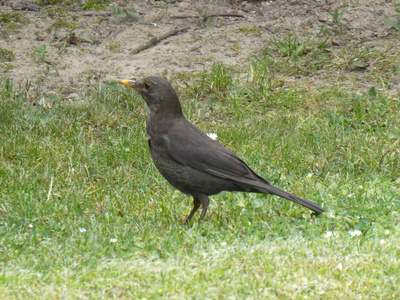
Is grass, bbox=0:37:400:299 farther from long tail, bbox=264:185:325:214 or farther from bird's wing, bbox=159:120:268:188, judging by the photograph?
bird's wing, bbox=159:120:268:188

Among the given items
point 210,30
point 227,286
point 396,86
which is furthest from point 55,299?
point 210,30

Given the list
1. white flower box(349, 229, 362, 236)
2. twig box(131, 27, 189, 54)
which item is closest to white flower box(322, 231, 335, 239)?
white flower box(349, 229, 362, 236)

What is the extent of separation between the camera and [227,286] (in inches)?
173

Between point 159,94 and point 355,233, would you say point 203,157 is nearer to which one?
point 159,94

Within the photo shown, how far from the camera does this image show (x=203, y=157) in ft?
17.7

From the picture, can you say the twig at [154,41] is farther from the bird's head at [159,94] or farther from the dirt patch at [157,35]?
the bird's head at [159,94]

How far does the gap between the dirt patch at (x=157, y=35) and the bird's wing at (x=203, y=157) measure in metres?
2.98

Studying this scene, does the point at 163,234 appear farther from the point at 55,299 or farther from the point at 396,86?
the point at 396,86

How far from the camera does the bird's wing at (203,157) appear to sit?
5344 millimetres

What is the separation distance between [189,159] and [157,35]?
3996 millimetres

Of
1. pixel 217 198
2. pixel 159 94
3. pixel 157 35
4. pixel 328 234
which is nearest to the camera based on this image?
pixel 328 234

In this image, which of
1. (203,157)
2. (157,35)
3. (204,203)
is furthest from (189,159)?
(157,35)

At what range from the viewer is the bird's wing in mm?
5344

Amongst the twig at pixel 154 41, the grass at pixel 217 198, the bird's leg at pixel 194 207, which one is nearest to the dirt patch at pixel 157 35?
the twig at pixel 154 41
